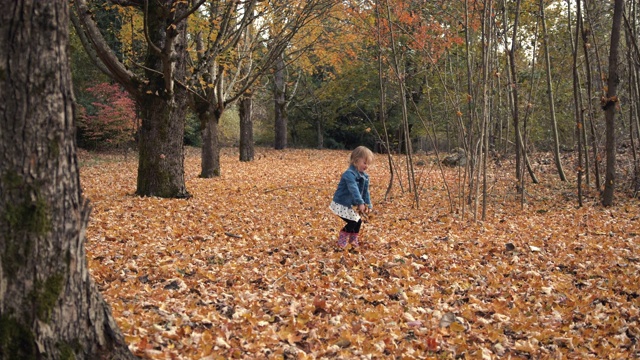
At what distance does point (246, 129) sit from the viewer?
19484 millimetres

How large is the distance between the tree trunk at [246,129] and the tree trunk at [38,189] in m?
16.9

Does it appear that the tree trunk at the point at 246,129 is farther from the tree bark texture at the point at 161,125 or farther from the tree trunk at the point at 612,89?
the tree trunk at the point at 612,89

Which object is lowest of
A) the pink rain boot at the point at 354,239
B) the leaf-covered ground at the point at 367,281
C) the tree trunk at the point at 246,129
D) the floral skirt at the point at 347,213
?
the leaf-covered ground at the point at 367,281

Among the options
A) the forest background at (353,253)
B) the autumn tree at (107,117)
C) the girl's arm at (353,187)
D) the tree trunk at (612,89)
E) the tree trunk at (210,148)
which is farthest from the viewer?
the autumn tree at (107,117)

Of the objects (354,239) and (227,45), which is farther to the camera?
(227,45)

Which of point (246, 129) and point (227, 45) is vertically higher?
point (227, 45)

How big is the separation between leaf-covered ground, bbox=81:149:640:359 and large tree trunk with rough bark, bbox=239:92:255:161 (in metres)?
10.3

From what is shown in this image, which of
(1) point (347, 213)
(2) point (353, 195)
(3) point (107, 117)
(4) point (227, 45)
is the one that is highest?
(4) point (227, 45)

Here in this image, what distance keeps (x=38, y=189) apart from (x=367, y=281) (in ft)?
11.3

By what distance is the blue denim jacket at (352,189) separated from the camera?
591cm

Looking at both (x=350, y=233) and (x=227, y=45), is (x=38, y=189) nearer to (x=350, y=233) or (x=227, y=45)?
(x=350, y=233)

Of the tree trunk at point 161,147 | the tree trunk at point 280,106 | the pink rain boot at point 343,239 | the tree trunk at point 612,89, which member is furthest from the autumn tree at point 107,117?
the tree trunk at point 612,89

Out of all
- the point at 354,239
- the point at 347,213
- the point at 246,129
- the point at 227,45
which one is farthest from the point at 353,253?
the point at 246,129

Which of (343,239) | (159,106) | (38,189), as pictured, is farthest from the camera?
(159,106)
